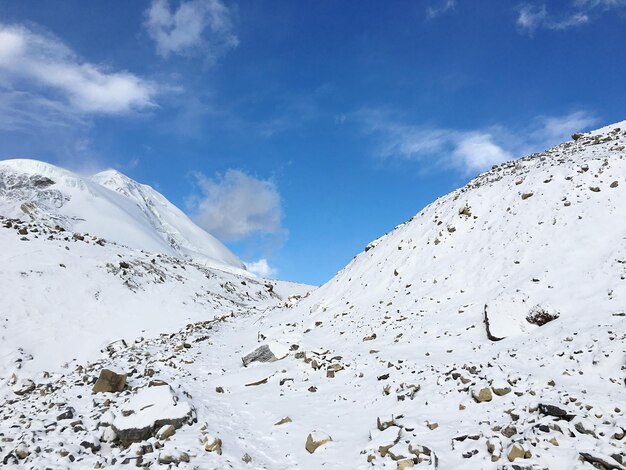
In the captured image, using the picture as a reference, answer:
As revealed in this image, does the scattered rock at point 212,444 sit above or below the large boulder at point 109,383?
below

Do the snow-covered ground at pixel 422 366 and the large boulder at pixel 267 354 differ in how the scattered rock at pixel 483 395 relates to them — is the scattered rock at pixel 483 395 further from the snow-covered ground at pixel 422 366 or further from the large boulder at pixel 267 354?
the large boulder at pixel 267 354

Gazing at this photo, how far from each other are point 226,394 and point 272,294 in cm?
4643

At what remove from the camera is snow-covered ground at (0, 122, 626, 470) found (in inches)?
413

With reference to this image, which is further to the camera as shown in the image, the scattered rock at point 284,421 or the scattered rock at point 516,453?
the scattered rock at point 284,421

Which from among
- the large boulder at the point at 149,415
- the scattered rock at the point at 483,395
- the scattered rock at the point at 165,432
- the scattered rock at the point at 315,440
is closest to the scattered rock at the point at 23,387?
the large boulder at the point at 149,415

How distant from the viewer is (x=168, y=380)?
1808 cm

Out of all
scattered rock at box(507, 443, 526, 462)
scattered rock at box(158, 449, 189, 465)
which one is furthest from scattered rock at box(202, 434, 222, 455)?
scattered rock at box(507, 443, 526, 462)

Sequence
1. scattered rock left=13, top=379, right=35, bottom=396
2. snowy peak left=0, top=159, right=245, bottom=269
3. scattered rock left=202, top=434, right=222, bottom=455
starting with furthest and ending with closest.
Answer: snowy peak left=0, top=159, right=245, bottom=269
scattered rock left=13, top=379, right=35, bottom=396
scattered rock left=202, top=434, right=222, bottom=455

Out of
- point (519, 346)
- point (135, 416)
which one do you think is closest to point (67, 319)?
point (135, 416)

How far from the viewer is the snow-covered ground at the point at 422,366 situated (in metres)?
10.5

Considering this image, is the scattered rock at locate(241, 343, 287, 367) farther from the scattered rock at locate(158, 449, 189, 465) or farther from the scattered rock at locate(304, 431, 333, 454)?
the scattered rock at locate(158, 449, 189, 465)

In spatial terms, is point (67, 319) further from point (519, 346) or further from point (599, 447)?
point (599, 447)

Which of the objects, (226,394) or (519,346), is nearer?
(519,346)

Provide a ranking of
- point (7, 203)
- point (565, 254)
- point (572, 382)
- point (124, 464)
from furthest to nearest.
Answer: point (7, 203) < point (565, 254) < point (572, 382) < point (124, 464)
